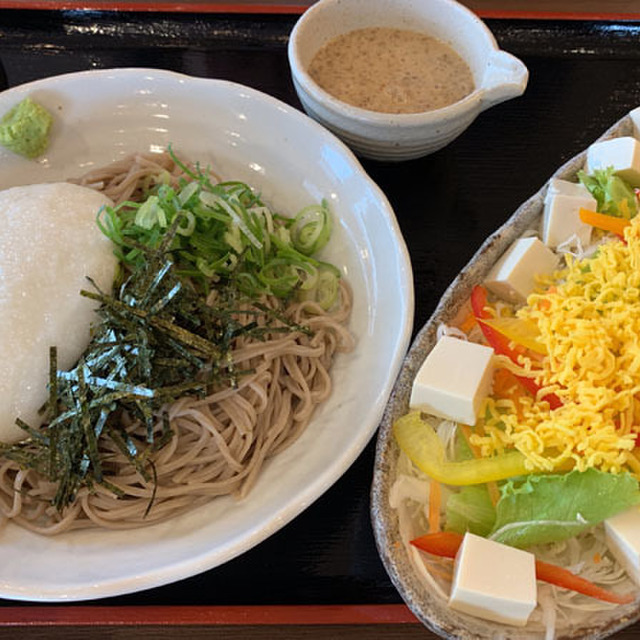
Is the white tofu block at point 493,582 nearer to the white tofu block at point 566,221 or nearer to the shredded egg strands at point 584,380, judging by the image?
the shredded egg strands at point 584,380

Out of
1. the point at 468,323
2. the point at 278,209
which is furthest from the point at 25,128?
the point at 468,323

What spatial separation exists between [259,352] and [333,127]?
2.64 ft

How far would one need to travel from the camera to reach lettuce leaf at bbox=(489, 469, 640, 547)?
133 cm

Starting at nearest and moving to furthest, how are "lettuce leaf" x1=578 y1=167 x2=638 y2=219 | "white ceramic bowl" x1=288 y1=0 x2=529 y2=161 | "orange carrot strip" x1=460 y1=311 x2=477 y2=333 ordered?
"orange carrot strip" x1=460 y1=311 x2=477 y2=333 < "lettuce leaf" x1=578 y1=167 x2=638 y2=219 < "white ceramic bowl" x1=288 y1=0 x2=529 y2=161

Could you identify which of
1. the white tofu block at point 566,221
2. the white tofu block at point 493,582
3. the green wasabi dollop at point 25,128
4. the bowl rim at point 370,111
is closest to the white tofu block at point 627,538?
the white tofu block at point 493,582

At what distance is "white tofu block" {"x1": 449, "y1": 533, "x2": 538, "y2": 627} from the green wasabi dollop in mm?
1751

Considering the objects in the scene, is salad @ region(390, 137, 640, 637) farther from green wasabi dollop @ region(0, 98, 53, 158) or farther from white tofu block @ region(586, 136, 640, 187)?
green wasabi dollop @ region(0, 98, 53, 158)

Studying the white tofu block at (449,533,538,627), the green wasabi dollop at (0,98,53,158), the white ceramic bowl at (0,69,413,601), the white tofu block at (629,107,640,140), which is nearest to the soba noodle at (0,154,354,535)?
the white ceramic bowl at (0,69,413,601)

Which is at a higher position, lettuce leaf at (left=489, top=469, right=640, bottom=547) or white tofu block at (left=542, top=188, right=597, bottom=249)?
white tofu block at (left=542, top=188, right=597, bottom=249)

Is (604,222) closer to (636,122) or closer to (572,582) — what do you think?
(636,122)

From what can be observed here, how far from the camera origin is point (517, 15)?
2.59 metres

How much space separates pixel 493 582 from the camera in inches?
50.0

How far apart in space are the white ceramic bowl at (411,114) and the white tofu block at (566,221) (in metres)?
0.40

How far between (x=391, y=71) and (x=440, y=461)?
1340mm
